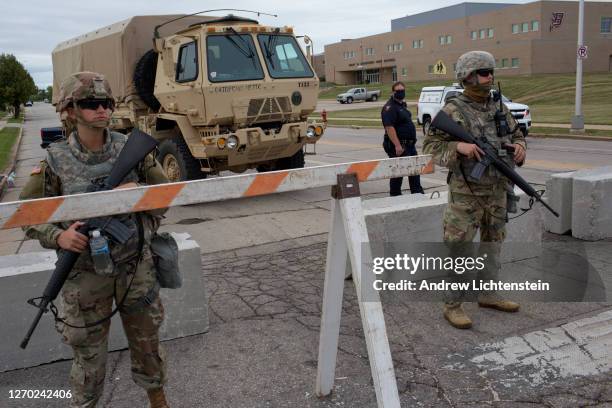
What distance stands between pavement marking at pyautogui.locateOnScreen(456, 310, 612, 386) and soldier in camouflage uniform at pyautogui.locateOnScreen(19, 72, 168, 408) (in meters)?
2.07

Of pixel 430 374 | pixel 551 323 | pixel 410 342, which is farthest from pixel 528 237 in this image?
pixel 430 374

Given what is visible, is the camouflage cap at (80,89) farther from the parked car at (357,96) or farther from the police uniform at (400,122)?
the parked car at (357,96)

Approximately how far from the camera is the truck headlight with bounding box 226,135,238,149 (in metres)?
8.32

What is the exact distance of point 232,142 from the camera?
834 centimetres

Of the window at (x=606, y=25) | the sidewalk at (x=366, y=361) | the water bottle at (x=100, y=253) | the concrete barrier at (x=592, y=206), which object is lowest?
the sidewalk at (x=366, y=361)

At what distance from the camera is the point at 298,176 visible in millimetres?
2697

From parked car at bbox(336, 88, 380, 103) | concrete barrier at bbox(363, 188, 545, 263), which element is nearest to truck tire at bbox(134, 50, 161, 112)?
concrete barrier at bbox(363, 188, 545, 263)

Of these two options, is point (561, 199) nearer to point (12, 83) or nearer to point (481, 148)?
point (481, 148)

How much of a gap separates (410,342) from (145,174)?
6.90 feet

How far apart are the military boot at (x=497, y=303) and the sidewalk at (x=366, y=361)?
59mm

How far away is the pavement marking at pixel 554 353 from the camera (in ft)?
11.2

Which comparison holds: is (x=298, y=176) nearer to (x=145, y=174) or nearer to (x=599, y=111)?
(x=145, y=174)

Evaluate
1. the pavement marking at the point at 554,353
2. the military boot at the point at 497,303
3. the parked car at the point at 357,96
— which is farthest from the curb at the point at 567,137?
the parked car at the point at 357,96

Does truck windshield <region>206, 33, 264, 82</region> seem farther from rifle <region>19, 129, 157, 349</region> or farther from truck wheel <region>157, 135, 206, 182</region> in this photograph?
rifle <region>19, 129, 157, 349</region>
